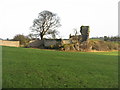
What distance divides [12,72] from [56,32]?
3575 centimetres

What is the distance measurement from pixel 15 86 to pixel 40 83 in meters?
1.27

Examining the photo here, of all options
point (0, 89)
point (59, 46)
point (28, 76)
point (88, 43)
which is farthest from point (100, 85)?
point (88, 43)

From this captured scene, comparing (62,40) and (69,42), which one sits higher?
(62,40)

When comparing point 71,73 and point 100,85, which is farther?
point 71,73

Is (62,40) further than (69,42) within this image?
No

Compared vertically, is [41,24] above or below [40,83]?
above

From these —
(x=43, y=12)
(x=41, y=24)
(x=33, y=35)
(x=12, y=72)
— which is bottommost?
(x=12, y=72)

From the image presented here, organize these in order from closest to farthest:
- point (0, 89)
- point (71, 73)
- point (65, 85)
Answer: point (0, 89), point (65, 85), point (71, 73)

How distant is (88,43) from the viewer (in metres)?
35.1

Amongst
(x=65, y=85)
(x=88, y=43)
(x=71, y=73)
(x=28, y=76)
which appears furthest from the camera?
(x=88, y=43)

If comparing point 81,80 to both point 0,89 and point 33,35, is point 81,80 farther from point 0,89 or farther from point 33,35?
point 33,35

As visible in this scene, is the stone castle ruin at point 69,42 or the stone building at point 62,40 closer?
the stone castle ruin at point 69,42

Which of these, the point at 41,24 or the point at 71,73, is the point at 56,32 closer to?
the point at 41,24

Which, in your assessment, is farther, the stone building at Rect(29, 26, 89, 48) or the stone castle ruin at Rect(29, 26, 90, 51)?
the stone building at Rect(29, 26, 89, 48)
